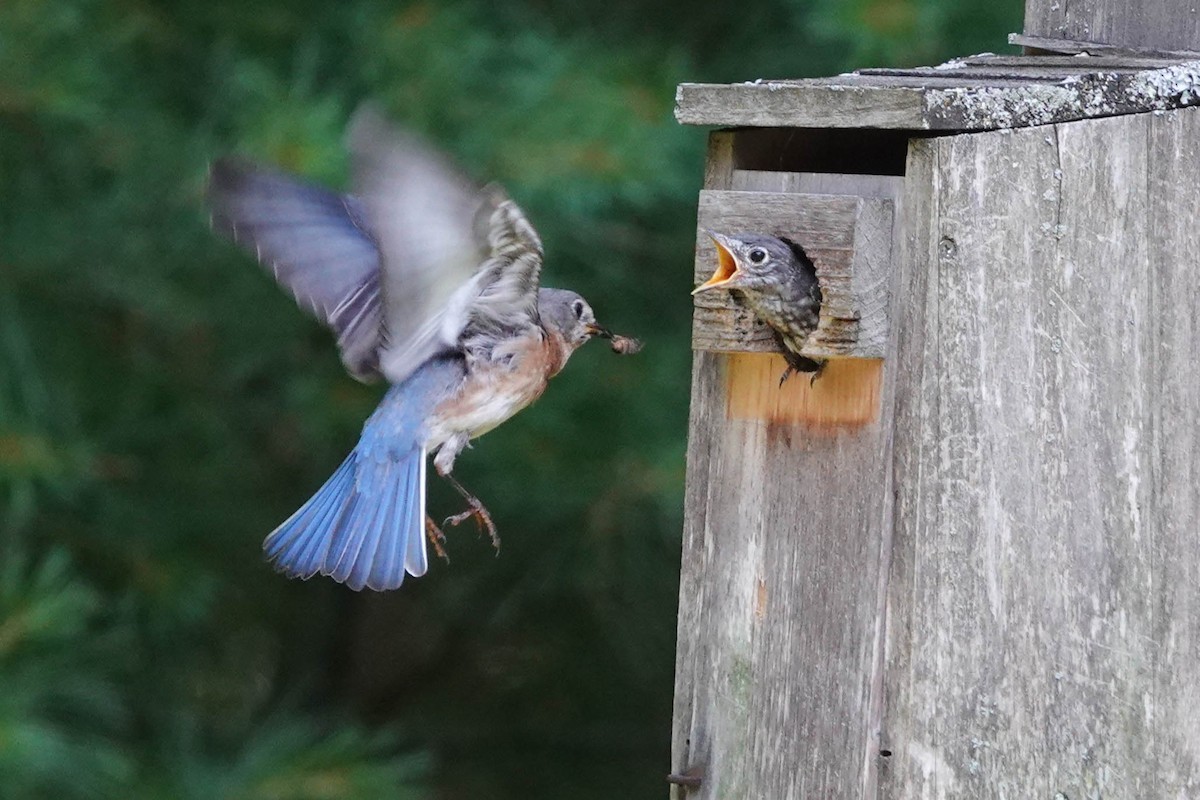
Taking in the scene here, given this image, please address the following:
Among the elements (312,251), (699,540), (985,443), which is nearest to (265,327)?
(312,251)

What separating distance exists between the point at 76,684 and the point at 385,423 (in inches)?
60.1

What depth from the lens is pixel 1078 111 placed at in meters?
1.93

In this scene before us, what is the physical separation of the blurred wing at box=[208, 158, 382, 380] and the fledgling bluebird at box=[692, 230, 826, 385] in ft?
2.44

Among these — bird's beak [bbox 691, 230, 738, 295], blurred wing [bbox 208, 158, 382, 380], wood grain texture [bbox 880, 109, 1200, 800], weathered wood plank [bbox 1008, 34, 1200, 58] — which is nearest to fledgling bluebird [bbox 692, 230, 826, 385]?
bird's beak [bbox 691, 230, 738, 295]

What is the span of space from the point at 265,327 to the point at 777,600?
2.39 meters

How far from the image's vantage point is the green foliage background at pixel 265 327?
3656 millimetres

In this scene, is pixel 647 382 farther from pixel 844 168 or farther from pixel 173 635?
pixel 844 168

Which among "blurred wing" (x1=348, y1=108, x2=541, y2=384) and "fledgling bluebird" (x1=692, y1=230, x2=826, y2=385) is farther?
"blurred wing" (x1=348, y1=108, x2=541, y2=384)

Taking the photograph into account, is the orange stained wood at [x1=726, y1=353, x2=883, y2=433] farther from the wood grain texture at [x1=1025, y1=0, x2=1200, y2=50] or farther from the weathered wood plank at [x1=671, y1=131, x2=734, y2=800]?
the wood grain texture at [x1=1025, y1=0, x2=1200, y2=50]

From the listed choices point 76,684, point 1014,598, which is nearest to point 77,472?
point 76,684

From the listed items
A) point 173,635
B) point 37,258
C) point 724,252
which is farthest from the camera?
point 173,635

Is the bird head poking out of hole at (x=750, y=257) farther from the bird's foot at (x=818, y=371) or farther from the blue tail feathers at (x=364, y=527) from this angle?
the blue tail feathers at (x=364, y=527)

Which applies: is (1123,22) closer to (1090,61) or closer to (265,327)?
(1090,61)

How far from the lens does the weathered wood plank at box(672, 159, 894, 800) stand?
1956mm
